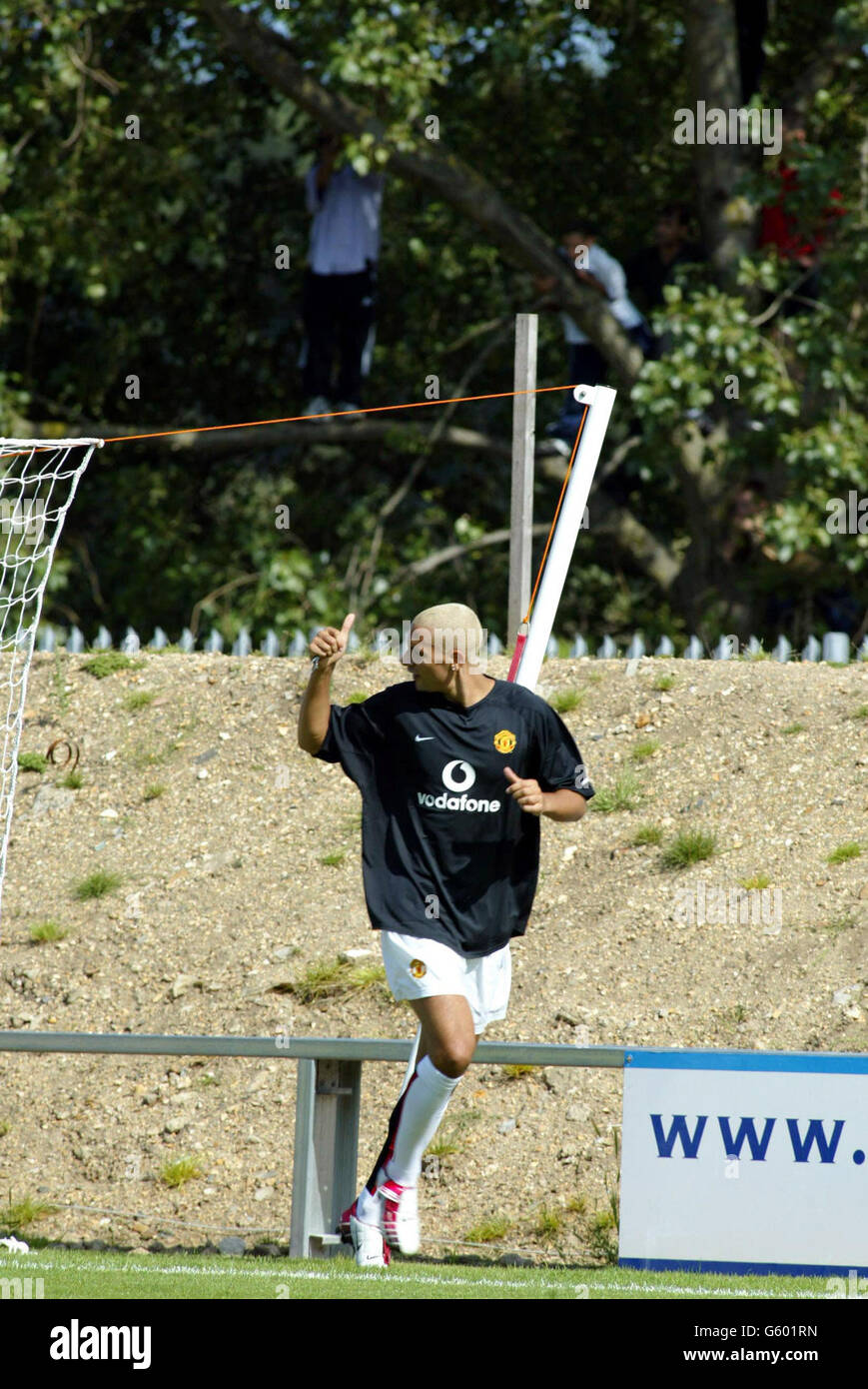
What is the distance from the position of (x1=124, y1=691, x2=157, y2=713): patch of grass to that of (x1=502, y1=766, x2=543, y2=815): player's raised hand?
5.77 metres

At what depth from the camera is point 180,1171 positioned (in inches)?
312

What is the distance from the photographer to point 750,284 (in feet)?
42.8

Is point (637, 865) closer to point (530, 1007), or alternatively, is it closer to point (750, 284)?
point (530, 1007)

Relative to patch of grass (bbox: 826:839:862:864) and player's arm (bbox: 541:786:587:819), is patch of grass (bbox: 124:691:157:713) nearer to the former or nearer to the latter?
patch of grass (bbox: 826:839:862:864)

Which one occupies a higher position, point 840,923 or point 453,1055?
point 840,923

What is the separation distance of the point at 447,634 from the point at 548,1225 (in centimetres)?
300

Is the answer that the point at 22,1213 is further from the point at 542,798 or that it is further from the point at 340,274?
the point at 340,274

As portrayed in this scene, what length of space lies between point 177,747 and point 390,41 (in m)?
5.34

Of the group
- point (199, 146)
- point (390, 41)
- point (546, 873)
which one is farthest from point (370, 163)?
point (546, 873)

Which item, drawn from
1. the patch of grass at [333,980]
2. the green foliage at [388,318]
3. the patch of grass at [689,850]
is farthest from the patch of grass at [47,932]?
the green foliage at [388,318]

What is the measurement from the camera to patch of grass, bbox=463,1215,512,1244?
7.35m

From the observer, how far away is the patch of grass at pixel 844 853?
876cm

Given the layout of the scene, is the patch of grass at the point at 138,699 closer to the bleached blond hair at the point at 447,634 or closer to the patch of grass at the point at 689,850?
the patch of grass at the point at 689,850

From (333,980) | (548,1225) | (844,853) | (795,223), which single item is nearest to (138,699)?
(333,980)
